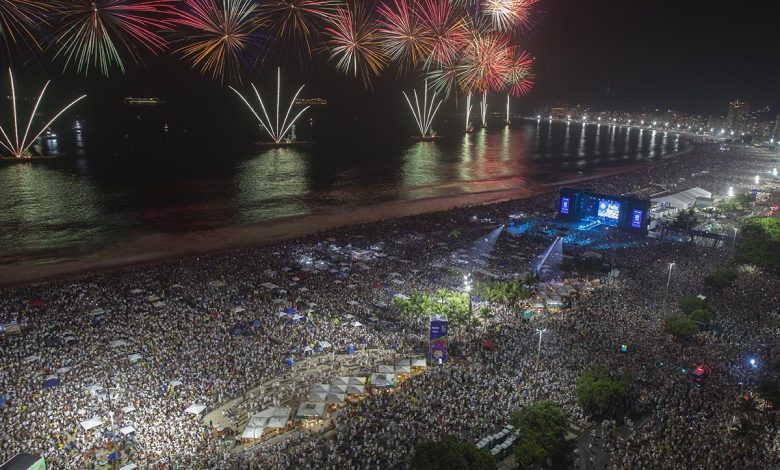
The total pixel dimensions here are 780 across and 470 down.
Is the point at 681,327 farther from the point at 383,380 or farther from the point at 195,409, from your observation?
the point at 195,409

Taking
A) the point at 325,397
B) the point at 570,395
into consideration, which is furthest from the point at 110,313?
the point at 570,395

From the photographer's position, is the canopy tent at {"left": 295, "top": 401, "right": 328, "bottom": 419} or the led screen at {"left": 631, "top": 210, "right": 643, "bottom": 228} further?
the led screen at {"left": 631, "top": 210, "right": 643, "bottom": 228}

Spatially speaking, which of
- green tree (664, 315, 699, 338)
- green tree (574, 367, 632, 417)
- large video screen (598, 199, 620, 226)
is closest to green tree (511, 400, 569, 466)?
green tree (574, 367, 632, 417)

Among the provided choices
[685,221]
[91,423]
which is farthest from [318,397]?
[685,221]

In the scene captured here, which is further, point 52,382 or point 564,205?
point 564,205

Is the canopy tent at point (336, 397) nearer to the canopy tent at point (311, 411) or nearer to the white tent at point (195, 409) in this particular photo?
→ the canopy tent at point (311, 411)

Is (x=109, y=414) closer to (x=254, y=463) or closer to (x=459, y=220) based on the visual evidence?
(x=254, y=463)

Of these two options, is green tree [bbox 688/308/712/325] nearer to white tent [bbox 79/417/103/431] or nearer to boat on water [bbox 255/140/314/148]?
white tent [bbox 79/417/103/431]

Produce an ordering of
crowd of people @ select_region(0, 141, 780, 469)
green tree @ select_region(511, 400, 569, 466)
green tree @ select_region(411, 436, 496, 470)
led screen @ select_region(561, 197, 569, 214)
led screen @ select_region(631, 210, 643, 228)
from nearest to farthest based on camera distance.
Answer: green tree @ select_region(411, 436, 496, 470) < green tree @ select_region(511, 400, 569, 466) < crowd of people @ select_region(0, 141, 780, 469) < led screen @ select_region(631, 210, 643, 228) < led screen @ select_region(561, 197, 569, 214)
